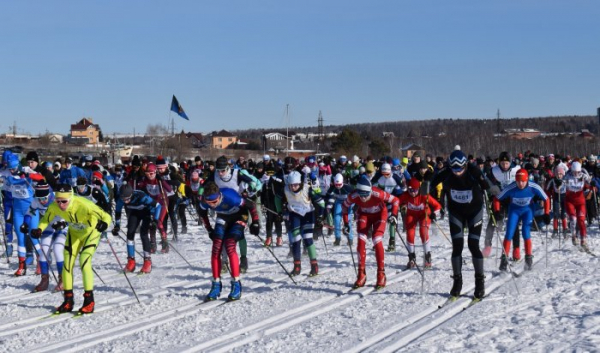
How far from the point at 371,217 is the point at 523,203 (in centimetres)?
310

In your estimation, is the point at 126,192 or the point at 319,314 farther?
the point at 126,192

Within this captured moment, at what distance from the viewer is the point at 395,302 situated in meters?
9.55

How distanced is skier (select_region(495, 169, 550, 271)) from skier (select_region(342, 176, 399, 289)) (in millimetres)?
2456

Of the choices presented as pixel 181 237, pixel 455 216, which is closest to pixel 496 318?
pixel 455 216

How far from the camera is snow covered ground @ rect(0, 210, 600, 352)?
24.6 ft

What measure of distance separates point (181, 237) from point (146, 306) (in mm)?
9142

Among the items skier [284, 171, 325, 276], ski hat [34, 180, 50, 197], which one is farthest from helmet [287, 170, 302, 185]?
ski hat [34, 180, 50, 197]

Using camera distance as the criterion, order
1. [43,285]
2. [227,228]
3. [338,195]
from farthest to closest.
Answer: [338,195] → [43,285] → [227,228]

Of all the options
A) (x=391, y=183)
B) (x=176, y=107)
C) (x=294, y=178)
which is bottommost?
(x=391, y=183)

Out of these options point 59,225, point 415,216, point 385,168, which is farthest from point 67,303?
point 385,168

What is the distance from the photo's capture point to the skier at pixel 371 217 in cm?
1063

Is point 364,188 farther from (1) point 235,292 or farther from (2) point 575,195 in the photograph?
(2) point 575,195

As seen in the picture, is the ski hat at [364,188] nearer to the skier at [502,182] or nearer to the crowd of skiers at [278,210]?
the crowd of skiers at [278,210]

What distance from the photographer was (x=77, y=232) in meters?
9.72
